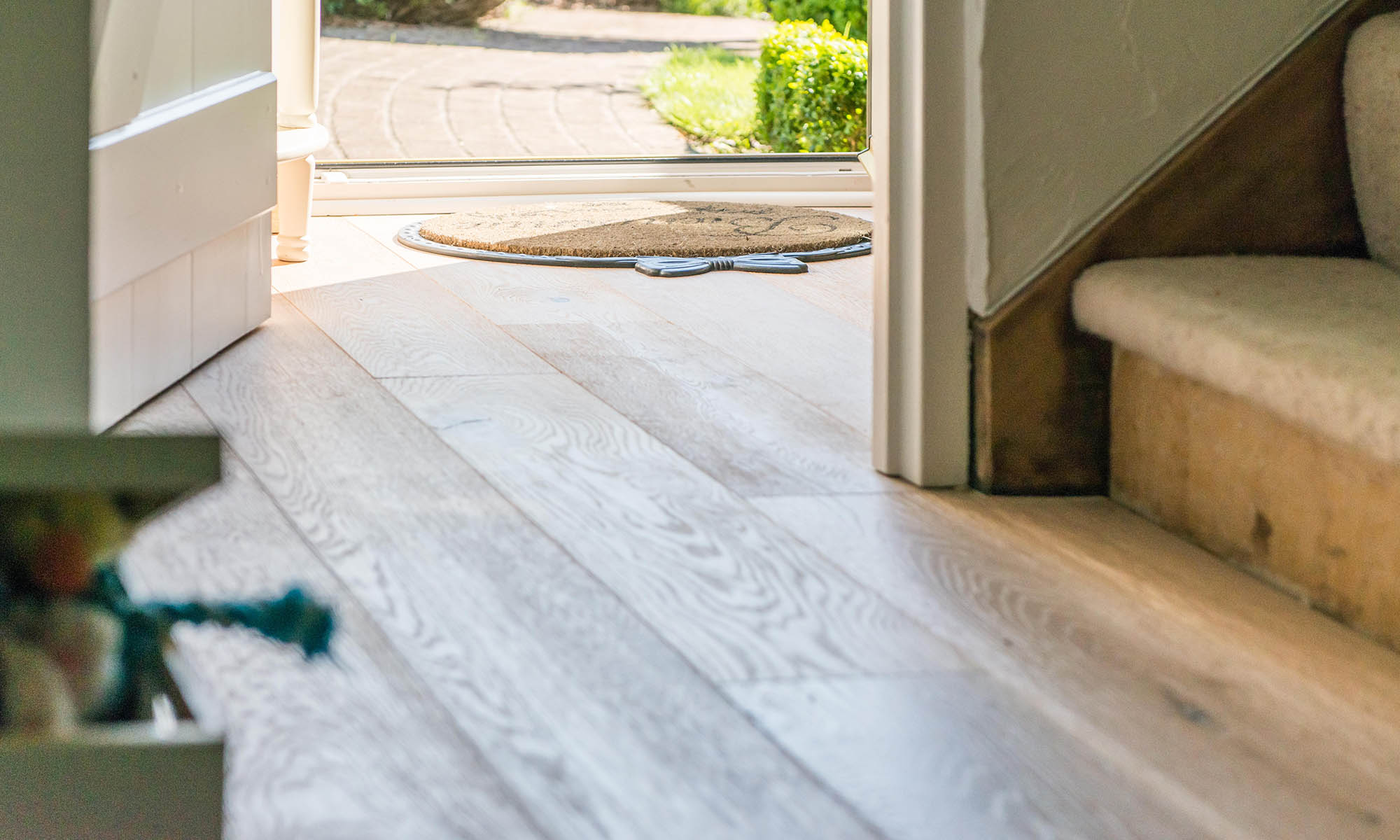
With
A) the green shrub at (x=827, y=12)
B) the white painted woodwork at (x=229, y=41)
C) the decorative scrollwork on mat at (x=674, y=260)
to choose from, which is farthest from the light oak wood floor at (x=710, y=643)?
the green shrub at (x=827, y=12)

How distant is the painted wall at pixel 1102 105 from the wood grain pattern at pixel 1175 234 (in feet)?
0.07

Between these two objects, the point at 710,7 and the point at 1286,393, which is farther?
the point at 710,7

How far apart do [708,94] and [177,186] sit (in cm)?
267

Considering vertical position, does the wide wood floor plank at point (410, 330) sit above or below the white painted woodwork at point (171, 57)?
below

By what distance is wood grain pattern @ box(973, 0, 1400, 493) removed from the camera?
1.46 meters

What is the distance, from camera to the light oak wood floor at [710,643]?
817 millimetres

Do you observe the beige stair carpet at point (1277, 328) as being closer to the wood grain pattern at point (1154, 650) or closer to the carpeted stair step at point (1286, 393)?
the carpeted stair step at point (1286, 393)

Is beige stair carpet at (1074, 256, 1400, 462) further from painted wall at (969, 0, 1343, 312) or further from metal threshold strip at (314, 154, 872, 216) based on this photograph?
metal threshold strip at (314, 154, 872, 216)

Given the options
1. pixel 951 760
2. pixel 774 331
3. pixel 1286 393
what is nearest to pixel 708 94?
pixel 774 331

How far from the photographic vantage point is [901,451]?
1.52 metres

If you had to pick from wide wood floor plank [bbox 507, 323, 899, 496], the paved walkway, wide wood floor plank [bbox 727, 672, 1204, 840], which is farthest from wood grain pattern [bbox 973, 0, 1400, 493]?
the paved walkway

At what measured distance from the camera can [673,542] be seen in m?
1.29

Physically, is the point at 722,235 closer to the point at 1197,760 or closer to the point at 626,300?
the point at 626,300

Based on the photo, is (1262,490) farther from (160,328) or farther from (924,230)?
(160,328)
